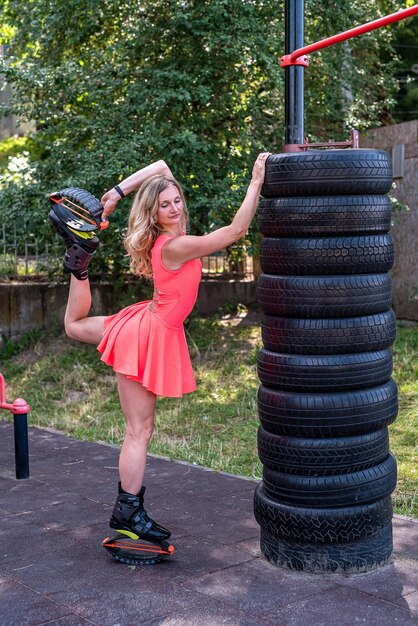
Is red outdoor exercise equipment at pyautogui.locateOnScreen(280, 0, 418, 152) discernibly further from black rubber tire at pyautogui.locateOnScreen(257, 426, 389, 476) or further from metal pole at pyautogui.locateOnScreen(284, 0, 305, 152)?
black rubber tire at pyautogui.locateOnScreen(257, 426, 389, 476)

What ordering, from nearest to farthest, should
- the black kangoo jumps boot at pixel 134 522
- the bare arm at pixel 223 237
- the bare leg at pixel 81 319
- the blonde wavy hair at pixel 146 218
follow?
the bare arm at pixel 223 237 → the black kangoo jumps boot at pixel 134 522 → the blonde wavy hair at pixel 146 218 → the bare leg at pixel 81 319

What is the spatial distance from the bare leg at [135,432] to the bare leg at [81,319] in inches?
13.3

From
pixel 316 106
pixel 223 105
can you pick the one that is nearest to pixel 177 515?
pixel 223 105

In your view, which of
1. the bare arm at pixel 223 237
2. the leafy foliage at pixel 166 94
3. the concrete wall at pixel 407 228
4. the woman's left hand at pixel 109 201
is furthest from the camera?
the concrete wall at pixel 407 228

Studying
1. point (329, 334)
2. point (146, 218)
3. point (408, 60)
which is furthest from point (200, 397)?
point (408, 60)

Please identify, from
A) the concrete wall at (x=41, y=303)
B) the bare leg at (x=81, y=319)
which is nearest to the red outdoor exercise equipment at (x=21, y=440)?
the bare leg at (x=81, y=319)

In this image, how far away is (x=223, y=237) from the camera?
4.34 metres

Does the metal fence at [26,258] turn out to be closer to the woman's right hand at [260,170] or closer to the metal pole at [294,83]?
the metal pole at [294,83]

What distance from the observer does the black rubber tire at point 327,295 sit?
4.16m

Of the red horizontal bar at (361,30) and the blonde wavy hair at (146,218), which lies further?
the blonde wavy hair at (146,218)

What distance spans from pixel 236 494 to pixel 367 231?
2.36m

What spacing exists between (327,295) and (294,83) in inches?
49.0

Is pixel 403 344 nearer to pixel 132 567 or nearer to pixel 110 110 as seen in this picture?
pixel 110 110

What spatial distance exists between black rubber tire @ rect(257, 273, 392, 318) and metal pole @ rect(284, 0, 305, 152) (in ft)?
2.75
